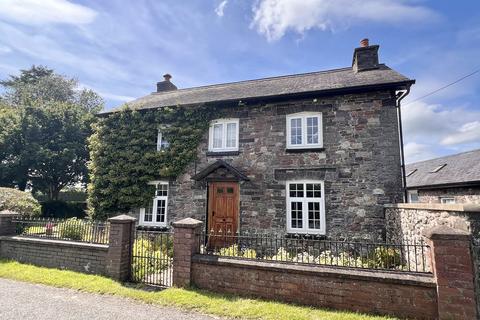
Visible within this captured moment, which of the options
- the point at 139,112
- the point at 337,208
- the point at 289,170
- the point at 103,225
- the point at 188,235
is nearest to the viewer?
the point at 188,235

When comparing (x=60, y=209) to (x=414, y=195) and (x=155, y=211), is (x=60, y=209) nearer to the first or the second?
(x=155, y=211)

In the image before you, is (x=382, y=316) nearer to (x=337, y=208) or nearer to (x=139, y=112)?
(x=337, y=208)

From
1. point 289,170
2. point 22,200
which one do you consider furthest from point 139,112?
point 289,170

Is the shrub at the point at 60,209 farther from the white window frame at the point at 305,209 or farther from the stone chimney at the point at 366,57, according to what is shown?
the stone chimney at the point at 366,57

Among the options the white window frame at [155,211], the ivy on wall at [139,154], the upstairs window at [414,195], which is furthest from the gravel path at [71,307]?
the upstairs window at [414,195]

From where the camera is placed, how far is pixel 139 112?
1308 centimetres

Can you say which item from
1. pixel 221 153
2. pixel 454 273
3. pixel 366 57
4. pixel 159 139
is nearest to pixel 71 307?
pixel 454 273

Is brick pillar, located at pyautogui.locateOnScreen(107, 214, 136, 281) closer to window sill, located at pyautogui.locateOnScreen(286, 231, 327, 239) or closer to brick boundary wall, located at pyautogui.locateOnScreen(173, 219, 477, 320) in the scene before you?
brick boundary wall, located at pyautogui.locateOnScreen(173, 219, 477, 320)

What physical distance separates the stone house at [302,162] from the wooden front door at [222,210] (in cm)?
4

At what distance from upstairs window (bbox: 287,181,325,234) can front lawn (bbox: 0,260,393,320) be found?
5.15 meters

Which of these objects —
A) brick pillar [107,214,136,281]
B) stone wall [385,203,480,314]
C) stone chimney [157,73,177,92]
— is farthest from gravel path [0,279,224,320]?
stone chimney [157,73,177,92]

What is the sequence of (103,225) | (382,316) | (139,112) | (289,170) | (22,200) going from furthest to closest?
(139,112), (22,200), (289,170), (103,225), (382,316)

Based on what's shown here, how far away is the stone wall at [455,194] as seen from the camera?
44.1 feet

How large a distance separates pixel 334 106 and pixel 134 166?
30.1 feet
